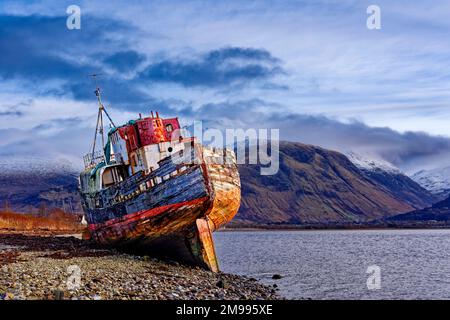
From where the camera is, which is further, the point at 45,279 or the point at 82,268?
the point at 82,268

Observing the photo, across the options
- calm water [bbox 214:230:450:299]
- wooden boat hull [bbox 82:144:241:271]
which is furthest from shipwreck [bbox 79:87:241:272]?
calm water [bbox 214:230:450:299]

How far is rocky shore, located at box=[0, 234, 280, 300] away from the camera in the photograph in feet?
62.4

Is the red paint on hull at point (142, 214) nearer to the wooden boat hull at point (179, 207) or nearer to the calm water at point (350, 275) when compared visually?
the wooden boat hull at point (179, 207)

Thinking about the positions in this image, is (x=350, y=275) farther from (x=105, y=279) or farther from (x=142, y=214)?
(x=105, y=279)

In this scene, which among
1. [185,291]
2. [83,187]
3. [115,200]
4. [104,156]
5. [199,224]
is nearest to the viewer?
[185,291]

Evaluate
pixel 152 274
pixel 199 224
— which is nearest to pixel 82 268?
pixel 152 274

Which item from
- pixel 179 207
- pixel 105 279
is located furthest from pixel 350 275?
pixel 105 279

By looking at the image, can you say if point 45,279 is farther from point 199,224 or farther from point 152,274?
point 199,224

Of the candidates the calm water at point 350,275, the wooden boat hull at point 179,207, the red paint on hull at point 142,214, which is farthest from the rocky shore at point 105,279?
the calm water at point 350,275

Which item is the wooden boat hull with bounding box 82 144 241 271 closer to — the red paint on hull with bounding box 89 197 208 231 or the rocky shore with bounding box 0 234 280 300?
the red paint on hull with bounding box 89 197 208 231

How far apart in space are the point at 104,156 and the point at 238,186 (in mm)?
9805

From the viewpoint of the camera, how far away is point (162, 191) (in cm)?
3048

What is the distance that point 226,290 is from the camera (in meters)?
25.3

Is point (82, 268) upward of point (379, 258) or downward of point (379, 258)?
upward
